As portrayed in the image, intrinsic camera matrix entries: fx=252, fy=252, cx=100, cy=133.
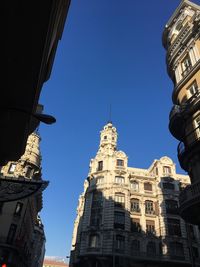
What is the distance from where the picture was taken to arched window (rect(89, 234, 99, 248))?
42.4 meters

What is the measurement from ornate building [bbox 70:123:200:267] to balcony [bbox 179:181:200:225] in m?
20.7

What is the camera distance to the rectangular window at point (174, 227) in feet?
146

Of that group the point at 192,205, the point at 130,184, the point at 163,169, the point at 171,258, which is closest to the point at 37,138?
the point at 130,184

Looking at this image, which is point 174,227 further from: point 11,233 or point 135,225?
point 11,233

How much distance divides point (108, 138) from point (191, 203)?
41068 millimetres

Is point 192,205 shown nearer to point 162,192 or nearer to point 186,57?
point 186,57

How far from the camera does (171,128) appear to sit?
2366 cm

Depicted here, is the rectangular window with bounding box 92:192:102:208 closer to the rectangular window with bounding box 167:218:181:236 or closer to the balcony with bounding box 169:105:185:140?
the rectangular window with bounding box 167:218:181:236

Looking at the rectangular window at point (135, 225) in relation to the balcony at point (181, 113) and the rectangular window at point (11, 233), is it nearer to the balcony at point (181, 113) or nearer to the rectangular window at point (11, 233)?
the rectangular window at point (11, 233)

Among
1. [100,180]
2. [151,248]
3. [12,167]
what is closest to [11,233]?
[12,167]

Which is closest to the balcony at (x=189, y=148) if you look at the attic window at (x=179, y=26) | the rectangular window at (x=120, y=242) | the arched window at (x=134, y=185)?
the attic window at (x=179, y=26)

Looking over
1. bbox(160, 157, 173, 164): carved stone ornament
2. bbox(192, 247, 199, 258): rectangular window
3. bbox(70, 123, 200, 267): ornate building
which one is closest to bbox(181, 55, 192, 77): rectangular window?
bbox(70, 123, 200, 267): ornate building

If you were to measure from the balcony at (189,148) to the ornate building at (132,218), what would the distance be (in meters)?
21.0

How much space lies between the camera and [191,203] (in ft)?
58.7
